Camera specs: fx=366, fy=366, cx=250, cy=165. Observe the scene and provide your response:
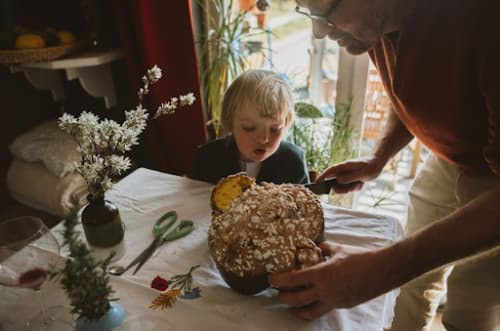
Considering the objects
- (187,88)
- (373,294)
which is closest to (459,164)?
(373,294)

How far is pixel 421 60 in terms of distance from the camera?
785 mm

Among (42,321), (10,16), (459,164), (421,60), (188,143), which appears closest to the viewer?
(42,321)

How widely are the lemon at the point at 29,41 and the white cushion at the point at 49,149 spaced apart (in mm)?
473

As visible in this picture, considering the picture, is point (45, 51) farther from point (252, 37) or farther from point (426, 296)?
point (426, 296)

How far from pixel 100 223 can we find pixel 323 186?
22.1 inches

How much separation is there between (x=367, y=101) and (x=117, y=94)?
136 centimetres

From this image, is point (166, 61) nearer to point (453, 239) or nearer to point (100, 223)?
point (100, 223)

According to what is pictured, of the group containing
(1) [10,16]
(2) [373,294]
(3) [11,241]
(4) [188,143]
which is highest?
(1) [10,16]

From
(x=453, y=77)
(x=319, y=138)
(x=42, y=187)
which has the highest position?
(x=453, y=77)

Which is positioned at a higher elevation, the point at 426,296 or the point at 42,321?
the point at 42,321

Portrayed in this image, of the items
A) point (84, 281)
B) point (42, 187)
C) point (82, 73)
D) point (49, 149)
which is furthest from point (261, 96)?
point (42, 187)

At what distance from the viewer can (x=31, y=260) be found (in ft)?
2.35

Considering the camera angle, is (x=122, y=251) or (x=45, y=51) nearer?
(x=122, y=251)

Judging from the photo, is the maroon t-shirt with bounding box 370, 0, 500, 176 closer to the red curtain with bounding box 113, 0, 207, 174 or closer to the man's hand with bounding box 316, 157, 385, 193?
the man's hand with bounding box 316, 157, 385, 193
